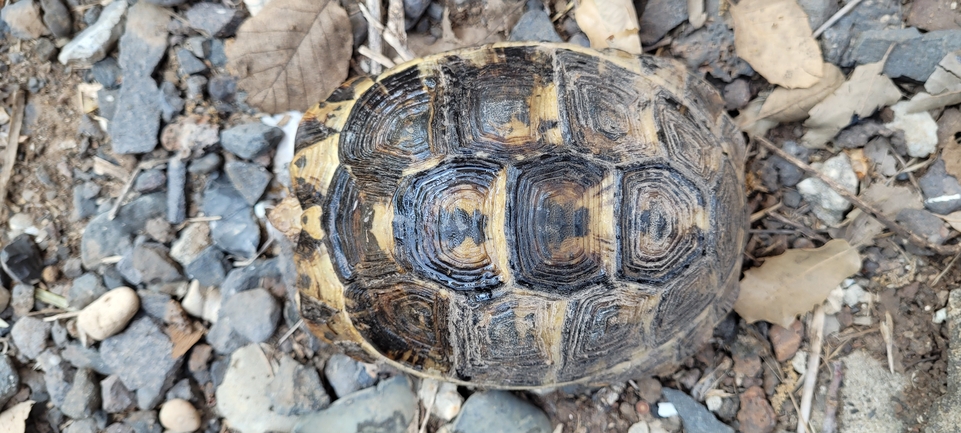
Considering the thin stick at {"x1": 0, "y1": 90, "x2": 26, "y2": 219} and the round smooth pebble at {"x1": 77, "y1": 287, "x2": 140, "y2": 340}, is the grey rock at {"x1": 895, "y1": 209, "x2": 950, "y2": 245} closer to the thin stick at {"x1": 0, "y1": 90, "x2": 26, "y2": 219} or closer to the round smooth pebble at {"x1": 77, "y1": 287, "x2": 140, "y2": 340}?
the round smooth pebble at {"x1": 77, "y1": 287, "x2": 140, "y2": 340}

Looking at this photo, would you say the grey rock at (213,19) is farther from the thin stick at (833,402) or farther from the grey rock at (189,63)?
the thin stick at (833,402)

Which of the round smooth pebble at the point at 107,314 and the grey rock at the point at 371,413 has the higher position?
the round smooth pebble at the point at 107,314

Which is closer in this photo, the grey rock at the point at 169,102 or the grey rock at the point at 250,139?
the grey rock at the point at 250,139

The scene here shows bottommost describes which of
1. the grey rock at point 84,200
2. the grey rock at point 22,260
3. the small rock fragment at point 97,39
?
the grey rock at point 22,260

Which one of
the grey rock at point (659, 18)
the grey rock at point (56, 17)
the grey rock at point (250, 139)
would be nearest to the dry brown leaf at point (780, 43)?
the grey rock at point (659, 18)

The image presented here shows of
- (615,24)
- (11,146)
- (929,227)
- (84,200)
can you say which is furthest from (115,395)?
(929,227)

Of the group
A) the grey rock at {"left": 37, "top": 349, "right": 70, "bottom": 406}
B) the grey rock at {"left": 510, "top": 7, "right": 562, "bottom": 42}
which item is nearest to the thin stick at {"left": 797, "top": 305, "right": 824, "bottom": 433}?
the grey rock at {"left": 510, "top": 7, "right": 562, "bottom": 42}
